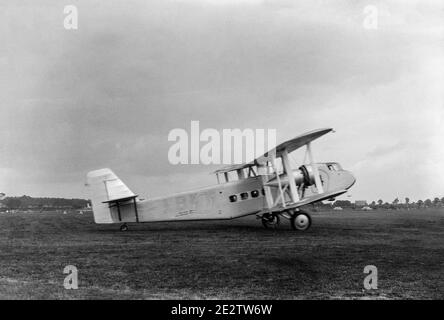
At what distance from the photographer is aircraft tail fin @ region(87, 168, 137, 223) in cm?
1716

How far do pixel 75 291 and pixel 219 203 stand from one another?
10953mm

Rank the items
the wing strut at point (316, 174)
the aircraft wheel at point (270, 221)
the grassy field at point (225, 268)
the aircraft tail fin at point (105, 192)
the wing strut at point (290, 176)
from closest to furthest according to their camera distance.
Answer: the grassy field at point (225, 268), the wing strut at point (290, 176), the wing strut at point (316, 174), the aircraft tail fin at point (105, 192), the aircraft wheel at point (270, 221)

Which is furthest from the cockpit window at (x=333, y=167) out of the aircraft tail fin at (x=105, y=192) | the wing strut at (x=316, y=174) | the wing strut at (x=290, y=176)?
the aircraft tail fin at (x=105, y=192)

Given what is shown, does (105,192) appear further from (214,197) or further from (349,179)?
(349,179)

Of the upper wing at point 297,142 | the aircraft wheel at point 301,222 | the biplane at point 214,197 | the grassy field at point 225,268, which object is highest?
the upper wing at point 297,142

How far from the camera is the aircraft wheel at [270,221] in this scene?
18619mm

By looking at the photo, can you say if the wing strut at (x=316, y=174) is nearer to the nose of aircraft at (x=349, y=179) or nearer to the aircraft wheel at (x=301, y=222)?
the aircraft wheel at (x=301, y=222)

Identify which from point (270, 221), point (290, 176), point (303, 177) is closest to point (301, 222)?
point (290, 176)

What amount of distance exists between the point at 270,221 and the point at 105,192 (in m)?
6.95

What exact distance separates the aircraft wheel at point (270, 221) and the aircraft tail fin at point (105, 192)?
5575 millimetres

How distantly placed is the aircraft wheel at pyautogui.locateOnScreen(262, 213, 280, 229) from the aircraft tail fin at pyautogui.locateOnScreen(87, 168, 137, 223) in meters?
5.58

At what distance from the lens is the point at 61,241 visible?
14078mm

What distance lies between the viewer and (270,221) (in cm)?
1883

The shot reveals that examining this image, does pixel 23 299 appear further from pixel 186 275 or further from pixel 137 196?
pixel 137 196
